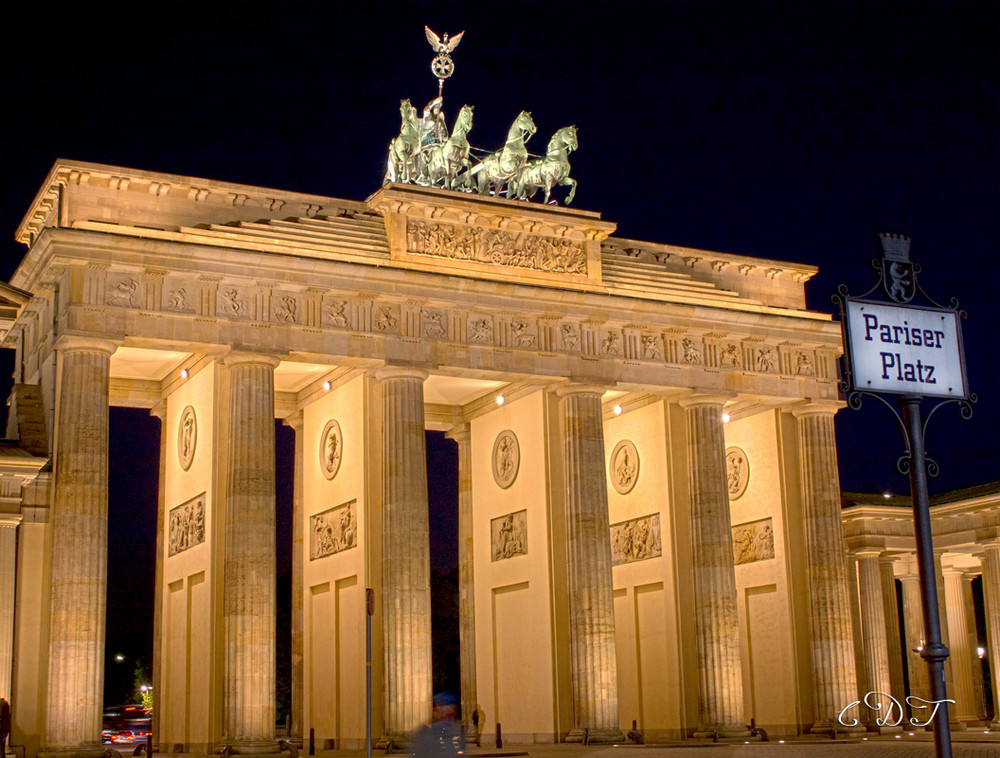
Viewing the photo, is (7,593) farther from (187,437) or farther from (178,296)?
(178,296)

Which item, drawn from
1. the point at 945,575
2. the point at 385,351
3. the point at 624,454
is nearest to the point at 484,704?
the point at 624,454

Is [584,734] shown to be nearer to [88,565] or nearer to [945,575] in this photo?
[88,565]

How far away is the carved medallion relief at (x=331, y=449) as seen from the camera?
43.7 m

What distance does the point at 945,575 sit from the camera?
62.3m

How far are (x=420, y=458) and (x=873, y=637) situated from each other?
22222mm

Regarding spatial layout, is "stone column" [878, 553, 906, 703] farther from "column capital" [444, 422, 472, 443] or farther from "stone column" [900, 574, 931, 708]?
"column capital" [444, 422, 472, 443]

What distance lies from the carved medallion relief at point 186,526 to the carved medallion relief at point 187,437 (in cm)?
139

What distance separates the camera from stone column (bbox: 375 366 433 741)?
38.3 metres

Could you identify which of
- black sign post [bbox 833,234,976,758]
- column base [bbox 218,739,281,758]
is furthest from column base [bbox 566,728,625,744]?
black sign post [bbox 833,234,976,758]

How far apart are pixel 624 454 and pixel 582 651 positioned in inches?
392

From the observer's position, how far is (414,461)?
131 ft

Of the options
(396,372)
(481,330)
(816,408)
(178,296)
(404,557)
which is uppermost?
(178,296)

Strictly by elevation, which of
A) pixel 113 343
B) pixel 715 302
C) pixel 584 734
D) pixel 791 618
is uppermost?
pixel 715 302

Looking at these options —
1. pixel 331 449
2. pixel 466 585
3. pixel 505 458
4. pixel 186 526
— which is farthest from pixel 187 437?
pixel 466 585
